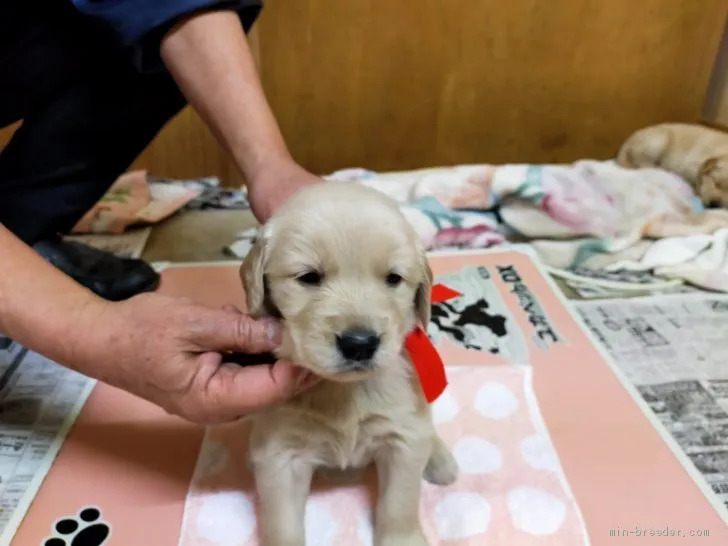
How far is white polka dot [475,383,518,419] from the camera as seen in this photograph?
3.72 feet

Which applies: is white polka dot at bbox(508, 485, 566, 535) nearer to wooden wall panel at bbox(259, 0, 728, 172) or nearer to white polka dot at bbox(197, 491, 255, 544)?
white polka dot at bbox(197, 491, 255, 544)

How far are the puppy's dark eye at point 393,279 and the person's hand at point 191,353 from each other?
0.14 metres

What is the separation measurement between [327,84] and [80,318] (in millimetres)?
1510

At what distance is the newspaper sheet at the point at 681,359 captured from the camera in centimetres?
110

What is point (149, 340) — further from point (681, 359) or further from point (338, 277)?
point (681, 359)

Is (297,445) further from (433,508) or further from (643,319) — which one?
(643,319)

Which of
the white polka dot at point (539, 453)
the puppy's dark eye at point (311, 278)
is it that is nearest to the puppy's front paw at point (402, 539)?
the white polka dot at point (539, 453)

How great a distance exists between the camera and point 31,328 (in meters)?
0.83

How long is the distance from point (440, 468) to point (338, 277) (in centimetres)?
39

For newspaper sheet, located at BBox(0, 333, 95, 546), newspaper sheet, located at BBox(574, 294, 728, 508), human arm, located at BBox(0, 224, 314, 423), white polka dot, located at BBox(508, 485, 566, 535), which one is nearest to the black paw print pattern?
newspaper sheet, located at BBox(0, 333, 95, 546)

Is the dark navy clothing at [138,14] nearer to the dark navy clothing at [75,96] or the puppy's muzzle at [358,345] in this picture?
the dark navy clothing at [75,96]

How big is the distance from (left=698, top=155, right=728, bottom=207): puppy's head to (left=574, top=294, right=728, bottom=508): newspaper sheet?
530 millimetres

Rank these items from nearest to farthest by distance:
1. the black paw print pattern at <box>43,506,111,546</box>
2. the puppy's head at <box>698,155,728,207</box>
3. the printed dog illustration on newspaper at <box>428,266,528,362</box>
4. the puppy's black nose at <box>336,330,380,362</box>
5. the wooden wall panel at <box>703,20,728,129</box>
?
the puppy's black nose at <box>336,330,380,362</box>
the black paw print pattern at <box>43,506,111,546</box>
the printed dog illustration on newspaper at <box>428,266,528,362</box>
the puppy's head at <box>698,155,728,207</box>
the wooden wall panel at <box>703,20,728,129</box>

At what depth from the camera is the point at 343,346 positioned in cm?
70
